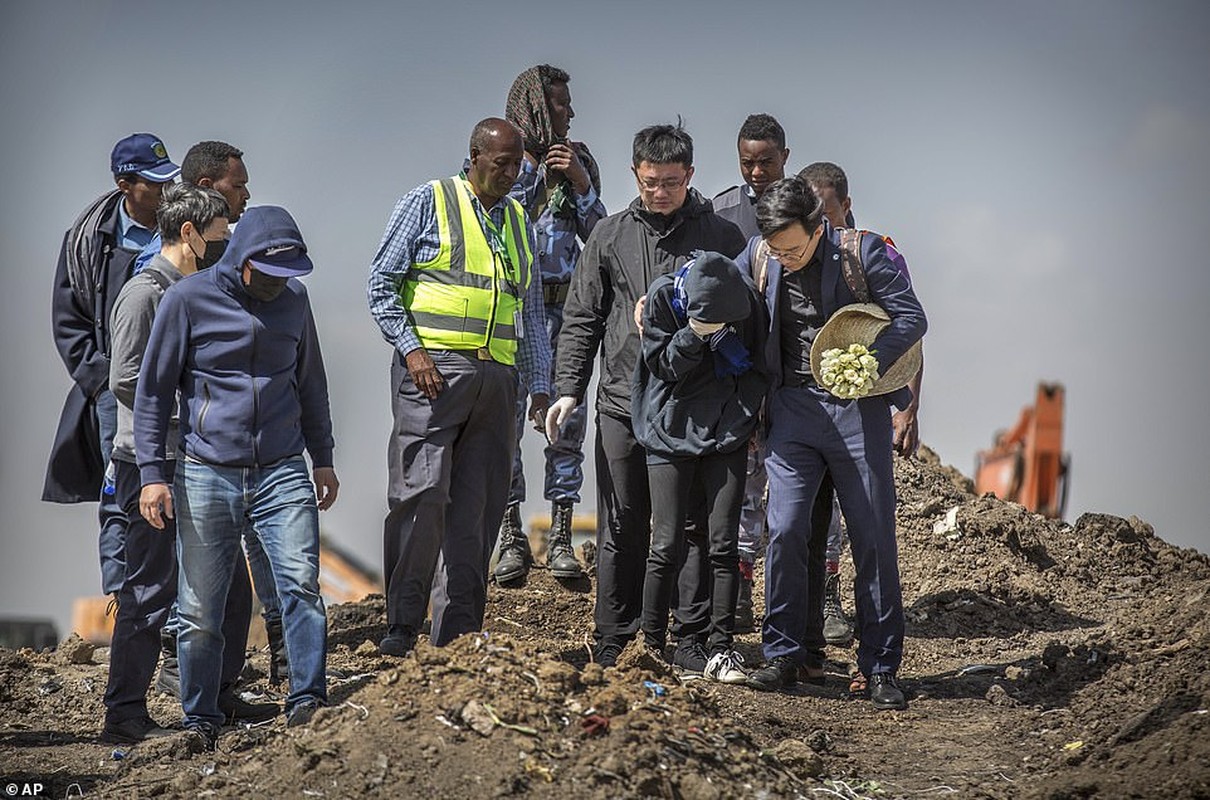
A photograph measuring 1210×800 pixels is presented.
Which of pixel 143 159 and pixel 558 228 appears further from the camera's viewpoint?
pixel 558 228

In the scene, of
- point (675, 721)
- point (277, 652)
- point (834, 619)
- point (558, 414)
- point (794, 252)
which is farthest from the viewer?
point (834, 619)

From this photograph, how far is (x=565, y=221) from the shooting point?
900 cm

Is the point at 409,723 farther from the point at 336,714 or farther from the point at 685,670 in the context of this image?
the point at 685,670

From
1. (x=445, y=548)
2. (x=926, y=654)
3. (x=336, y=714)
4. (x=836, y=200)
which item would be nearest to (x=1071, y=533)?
(x=926, y=654)

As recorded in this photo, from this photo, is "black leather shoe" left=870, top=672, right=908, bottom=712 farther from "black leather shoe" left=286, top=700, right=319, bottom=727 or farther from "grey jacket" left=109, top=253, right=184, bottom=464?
"grey jacket" left=109, top=253, right=184, bottom=464

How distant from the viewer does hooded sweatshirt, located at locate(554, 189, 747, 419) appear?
7.48 m

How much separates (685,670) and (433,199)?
101 inches

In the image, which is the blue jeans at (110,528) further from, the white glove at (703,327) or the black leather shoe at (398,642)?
the white glove at (703,327)

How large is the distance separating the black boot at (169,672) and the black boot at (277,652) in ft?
1.52

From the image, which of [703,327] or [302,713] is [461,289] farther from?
[302,713]

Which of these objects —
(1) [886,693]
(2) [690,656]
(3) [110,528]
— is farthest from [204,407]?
(1) [886,693]

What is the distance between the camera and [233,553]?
20.7 feet

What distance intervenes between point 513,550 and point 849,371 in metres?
3.26

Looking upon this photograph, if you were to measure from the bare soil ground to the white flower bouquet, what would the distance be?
1.49 metres
